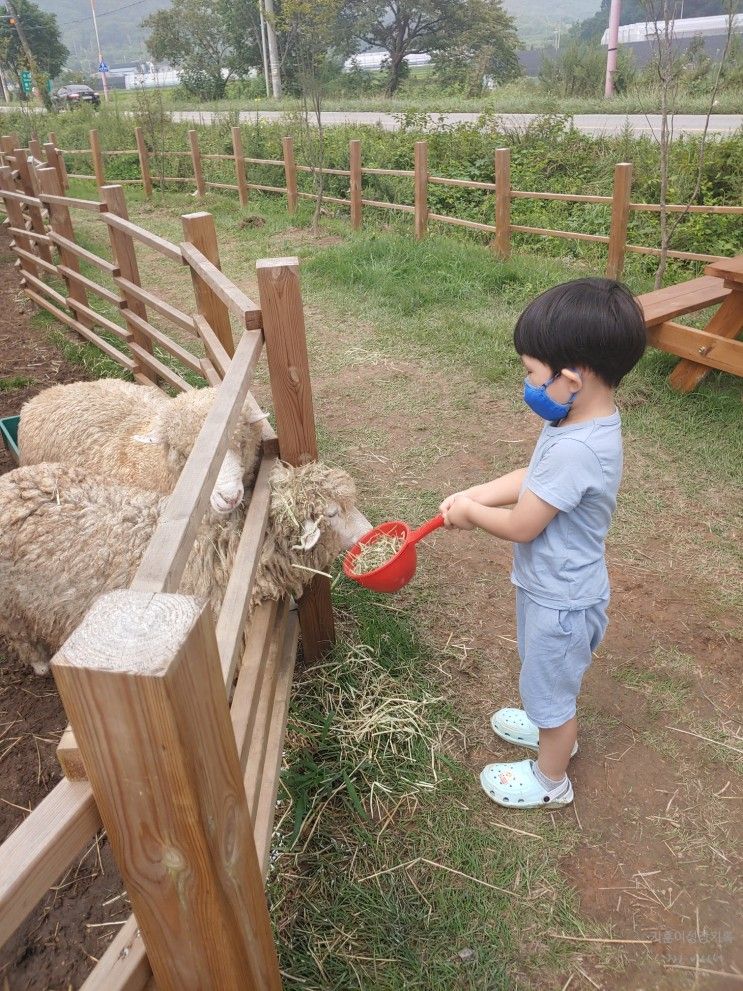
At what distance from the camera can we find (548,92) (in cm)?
2242

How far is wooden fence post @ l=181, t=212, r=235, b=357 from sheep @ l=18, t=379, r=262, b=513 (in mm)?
466

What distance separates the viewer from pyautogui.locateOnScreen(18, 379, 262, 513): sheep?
293cm

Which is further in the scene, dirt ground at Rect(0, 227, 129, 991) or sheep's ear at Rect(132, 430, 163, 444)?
sheep's ear at Rect(132, 430, 163, 444)

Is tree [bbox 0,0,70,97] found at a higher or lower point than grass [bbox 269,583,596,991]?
higher

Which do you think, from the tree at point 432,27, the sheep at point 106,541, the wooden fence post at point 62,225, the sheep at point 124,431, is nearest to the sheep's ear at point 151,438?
the sheep at point 124,431

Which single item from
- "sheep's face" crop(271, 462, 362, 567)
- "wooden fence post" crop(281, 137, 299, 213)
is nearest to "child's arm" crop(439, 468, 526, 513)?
"sheep's face" crop(271, 462, 362, 567)

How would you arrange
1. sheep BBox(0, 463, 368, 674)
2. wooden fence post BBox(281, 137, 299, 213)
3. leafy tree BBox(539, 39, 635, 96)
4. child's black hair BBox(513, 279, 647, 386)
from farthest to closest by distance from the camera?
leafy tree BBox(539, 39, 635, 96) → wooden fence post BBox(281, 137, 299, 213) → sheep BBox(0, 463, 368, 674) → child's black hair BBox(513, 279, 647, 386)

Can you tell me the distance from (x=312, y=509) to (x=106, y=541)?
0.86m

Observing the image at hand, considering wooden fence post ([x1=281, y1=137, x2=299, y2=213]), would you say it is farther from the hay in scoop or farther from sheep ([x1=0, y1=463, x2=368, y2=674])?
the hay in scoop

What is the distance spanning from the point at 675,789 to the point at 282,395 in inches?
76.4

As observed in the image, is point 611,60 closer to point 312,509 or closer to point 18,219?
point 18,219

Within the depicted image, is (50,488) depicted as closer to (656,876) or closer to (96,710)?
(96,710)

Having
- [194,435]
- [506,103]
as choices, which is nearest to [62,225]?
[194,435]

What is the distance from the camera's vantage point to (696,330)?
15.5 ft
